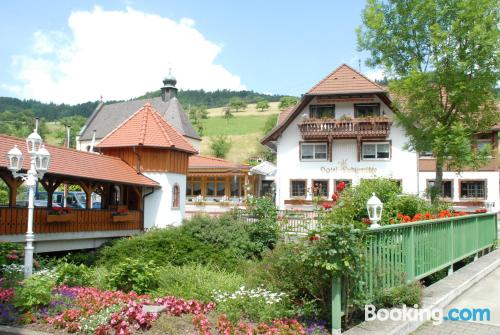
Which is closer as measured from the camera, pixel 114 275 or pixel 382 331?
pixel 382 331

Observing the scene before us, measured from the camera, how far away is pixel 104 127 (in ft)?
194

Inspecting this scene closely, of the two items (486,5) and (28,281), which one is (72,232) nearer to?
(28,281)

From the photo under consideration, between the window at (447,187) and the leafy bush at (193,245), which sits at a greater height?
the window at (447,187)

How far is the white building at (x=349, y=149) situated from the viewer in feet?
99.7

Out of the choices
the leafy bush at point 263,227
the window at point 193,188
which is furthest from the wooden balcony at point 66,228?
the window at point 193,188

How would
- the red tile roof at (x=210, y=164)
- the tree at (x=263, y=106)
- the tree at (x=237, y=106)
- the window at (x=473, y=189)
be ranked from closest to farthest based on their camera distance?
the window at (x=473, y=189) < the red tile roof at (x=210, y=164) < the tree at (x=263, y=106) < the tree at (x=237, y=106)

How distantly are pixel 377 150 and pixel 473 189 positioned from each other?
23.8 feet

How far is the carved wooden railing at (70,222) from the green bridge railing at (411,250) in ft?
44.1

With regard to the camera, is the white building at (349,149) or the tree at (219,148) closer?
the white building at (349,149)

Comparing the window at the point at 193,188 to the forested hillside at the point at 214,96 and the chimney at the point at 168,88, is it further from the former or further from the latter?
the forested hillside at the point at 214,96

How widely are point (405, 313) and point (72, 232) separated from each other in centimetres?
1503

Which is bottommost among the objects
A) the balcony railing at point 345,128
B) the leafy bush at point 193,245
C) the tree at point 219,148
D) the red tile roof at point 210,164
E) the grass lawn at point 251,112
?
the leafy bush at point 193,245

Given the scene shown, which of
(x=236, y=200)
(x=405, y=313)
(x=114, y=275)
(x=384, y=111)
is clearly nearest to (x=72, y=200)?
(x=236, y=200)

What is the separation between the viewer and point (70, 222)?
18.3 meters
